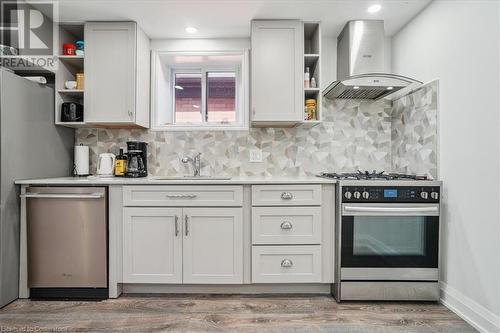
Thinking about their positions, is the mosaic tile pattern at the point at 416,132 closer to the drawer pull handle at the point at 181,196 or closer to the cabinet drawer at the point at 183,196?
the cabinet drawer at the point at 183,196

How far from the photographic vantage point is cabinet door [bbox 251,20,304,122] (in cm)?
259

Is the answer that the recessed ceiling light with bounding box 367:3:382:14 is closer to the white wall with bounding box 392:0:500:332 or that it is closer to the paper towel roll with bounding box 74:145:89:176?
the white wall with bounding box 392:0:500:332

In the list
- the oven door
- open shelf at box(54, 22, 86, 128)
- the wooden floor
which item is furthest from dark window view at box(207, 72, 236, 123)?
the wooden floor

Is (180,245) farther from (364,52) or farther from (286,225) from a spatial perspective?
(364,52)

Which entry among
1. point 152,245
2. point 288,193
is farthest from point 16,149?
point 288,193

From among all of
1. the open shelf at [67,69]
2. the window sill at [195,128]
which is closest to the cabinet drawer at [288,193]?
the window sill at [195,128]

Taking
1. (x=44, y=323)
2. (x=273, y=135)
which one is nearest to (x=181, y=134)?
(x=273, y=135)

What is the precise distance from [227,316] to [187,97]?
212cm

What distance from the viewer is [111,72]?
2.59 metres

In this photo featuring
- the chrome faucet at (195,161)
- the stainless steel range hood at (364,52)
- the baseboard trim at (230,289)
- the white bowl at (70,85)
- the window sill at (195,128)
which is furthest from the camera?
the window sill at (195,128)

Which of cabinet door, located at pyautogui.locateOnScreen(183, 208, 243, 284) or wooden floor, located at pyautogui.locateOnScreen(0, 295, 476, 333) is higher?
cabinet door, located at pyautogui.locateOnScreen(183, 208, 243, 284)

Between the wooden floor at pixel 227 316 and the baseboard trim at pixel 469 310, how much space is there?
5cm

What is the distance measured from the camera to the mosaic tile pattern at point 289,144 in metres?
2.95

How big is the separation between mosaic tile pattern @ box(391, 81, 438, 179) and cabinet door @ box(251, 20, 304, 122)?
934 millimetres
